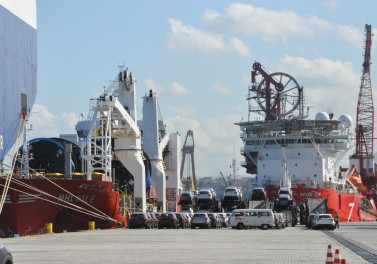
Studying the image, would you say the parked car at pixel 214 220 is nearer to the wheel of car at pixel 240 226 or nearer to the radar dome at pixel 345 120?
the wheel of car at pixel 240 226

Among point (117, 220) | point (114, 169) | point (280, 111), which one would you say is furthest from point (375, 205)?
point (117, 220)

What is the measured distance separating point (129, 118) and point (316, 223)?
48.4 feet

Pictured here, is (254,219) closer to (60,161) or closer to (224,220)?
(224,220)

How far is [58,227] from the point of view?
46469 mm

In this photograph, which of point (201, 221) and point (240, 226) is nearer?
point (240, 226)

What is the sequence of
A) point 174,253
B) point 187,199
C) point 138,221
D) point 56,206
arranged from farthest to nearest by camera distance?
1. point 187,199
2. point 138,221
3. point 56,206
4. point 174,253

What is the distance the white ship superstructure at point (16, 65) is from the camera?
3931 cm

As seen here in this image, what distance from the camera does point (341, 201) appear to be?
88.4 m

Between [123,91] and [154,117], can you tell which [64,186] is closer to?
[123,91]

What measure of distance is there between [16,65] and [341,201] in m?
54.1

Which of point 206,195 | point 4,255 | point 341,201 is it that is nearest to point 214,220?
point 206,195

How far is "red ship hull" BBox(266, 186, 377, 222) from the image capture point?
267 feet

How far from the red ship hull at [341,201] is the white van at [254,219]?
23859 mm

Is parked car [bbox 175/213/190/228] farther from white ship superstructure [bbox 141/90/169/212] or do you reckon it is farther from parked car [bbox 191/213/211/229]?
white ship superstructure [bbox 141/90/169/212]
